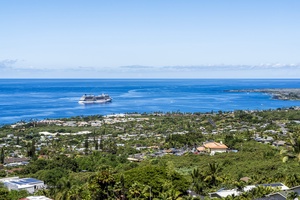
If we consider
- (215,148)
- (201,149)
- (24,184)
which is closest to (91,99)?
(201,149)

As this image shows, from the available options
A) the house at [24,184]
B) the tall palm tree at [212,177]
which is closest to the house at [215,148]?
the tall palm tree at [212,177]

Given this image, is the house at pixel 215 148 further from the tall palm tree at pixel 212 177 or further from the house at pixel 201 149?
Result: the tall palm tree at pixel 212 177

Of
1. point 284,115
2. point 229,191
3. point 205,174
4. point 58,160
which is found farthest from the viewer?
point 284,115

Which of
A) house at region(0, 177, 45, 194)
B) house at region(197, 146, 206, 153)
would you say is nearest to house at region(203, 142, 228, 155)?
house at region(197, 146, 206, 153)

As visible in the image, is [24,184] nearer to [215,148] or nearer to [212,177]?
[212,177]

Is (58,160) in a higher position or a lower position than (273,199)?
lower

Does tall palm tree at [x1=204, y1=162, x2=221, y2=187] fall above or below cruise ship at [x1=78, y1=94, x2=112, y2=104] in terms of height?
above

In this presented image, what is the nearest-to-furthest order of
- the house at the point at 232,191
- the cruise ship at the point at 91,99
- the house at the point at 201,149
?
1. the house at the point at 232,191
2. the house at the point at 201,149
3. the cruise ship at the point at 91,99

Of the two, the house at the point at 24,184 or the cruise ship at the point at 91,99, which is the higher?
the house at the point at 24,184

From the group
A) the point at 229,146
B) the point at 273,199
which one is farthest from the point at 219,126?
the point at 273,199

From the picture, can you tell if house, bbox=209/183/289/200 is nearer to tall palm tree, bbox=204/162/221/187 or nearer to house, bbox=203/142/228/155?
tall palm tree, bbox=204/162/221/187

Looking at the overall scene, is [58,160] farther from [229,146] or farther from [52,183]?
Answer: [229,146]
